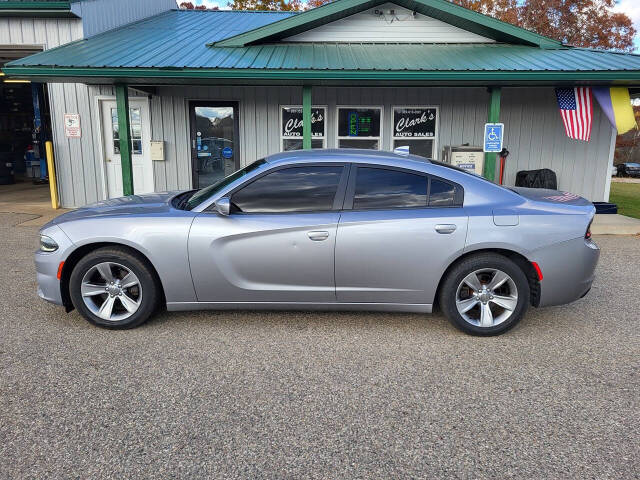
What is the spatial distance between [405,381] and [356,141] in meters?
Result: 8.65

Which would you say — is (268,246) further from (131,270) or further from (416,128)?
(416,128)

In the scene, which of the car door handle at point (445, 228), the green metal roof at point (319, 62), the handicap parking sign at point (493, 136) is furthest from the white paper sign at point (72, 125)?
the car door handle at point (445, 228)

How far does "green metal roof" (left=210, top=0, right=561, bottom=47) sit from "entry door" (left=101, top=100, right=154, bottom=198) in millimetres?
2668

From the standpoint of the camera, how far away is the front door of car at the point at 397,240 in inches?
160

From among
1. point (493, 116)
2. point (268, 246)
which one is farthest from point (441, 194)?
point (493, 116)

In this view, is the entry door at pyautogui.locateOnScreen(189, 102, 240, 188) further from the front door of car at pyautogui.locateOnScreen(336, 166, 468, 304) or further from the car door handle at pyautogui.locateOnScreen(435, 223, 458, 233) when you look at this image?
the car door handle at pyautogui.locateOnScreen(435, 223, 458, 233)

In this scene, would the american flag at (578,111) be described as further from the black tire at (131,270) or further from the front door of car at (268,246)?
the black tire at (131,270)

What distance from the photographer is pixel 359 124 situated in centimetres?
1124

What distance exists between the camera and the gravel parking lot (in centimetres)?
256

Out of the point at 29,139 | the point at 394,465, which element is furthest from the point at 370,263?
the point at 29,139

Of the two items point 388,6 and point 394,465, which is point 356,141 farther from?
point 394,465

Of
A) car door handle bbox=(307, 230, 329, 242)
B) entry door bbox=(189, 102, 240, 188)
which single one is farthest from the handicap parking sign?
car door handle bbox=(307, 230, 329, 242)

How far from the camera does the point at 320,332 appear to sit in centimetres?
430

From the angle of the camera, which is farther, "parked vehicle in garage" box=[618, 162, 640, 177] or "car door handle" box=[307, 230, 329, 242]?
"parked vehicle in garage" box=[618, 162, 640, 177]
